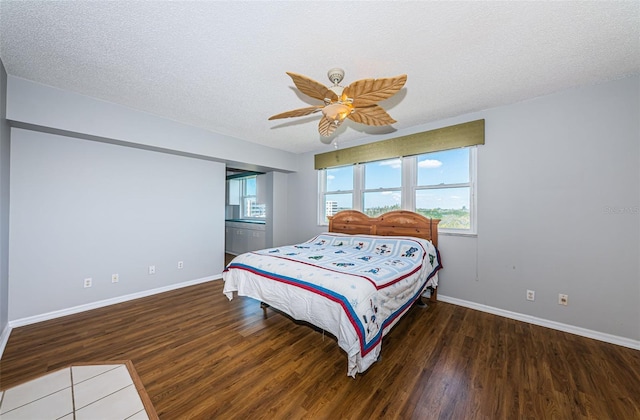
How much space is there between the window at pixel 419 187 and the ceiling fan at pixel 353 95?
1614 mm

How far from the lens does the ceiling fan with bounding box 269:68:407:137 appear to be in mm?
1568

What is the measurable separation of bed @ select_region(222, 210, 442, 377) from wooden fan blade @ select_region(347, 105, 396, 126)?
4.67 feet

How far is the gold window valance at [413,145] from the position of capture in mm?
3017

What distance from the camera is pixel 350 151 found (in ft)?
13.8

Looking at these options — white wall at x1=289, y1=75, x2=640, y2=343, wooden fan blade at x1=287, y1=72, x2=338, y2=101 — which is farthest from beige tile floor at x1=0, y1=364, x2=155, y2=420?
white wall at x1=289, y1=75, x2=640, y2=343

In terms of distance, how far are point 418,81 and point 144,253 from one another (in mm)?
4105

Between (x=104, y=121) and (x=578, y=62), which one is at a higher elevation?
(x=578, y=62)

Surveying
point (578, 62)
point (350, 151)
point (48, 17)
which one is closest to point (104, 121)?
point (48, 17)

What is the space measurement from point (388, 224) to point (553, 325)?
2.10 m

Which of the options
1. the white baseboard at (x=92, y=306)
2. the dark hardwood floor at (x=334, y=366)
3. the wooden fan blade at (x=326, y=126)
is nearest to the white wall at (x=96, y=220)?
the white baseboard at (x=92, y=306)

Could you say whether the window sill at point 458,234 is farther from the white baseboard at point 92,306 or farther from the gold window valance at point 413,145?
the white baseboard at point 92,306

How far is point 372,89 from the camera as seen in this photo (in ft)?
5.37

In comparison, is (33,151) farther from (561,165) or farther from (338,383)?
(561,165)

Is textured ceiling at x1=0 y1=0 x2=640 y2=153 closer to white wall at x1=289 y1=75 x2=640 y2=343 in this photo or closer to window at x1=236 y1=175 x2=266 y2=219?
white wall at x1=289 y1=75 x2=640 y2=343
